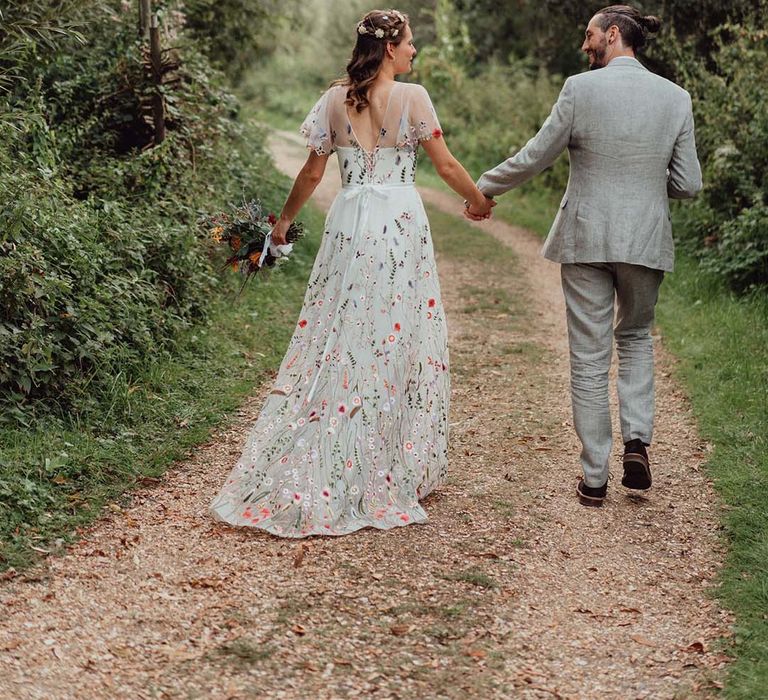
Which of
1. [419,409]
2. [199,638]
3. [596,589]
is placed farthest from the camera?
[419,409]

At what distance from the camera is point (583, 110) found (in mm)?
4633

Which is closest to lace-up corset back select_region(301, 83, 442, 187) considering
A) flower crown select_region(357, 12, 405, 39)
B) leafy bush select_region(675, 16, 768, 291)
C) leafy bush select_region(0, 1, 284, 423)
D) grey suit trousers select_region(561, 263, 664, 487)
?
flower crown select_region(357, 12, 405, 39)

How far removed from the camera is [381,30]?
437 centimetres

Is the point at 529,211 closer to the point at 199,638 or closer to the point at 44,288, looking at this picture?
the point at 44,288

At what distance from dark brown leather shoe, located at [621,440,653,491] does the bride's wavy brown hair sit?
2.03 m

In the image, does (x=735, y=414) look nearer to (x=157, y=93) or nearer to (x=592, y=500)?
(x=592, y=500)

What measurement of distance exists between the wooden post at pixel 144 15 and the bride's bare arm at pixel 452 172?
4.45m

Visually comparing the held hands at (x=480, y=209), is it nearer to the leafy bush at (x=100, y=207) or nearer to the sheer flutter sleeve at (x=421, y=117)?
the sheer flutter sleeve at (x=421, y=117)

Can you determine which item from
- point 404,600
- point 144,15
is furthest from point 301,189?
point 144,15

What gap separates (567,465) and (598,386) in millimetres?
775


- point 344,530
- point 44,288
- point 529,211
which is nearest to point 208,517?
point 344,530

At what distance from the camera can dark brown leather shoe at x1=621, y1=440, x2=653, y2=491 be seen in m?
4.91

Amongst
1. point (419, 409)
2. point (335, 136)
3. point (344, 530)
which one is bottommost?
point (344, 530)

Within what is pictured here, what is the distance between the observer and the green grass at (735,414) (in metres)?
3.69
